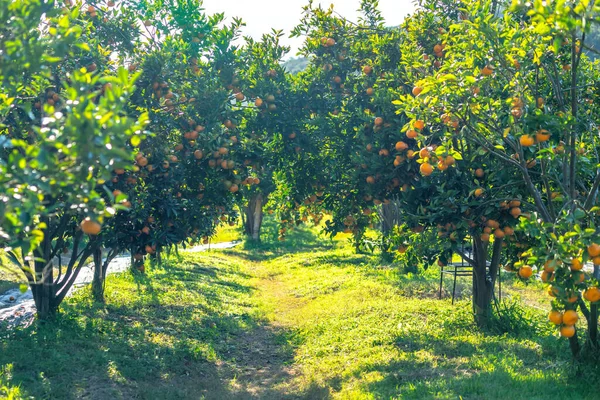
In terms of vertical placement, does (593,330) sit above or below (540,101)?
below

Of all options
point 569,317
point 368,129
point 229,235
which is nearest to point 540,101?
point 569,317

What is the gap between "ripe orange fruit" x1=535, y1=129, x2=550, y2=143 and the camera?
5.86m

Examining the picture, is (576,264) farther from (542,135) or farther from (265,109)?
(265,109)

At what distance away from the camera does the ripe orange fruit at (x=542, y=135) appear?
586 centimetres

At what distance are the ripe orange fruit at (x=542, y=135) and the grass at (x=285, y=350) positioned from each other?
2.47 meters

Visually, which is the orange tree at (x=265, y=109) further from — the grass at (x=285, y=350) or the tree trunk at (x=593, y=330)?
the tree trunk at (x=593, y=330)

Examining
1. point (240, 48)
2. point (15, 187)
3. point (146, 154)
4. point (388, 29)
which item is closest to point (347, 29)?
point (388, 29)

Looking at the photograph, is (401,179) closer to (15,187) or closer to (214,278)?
(15,187)

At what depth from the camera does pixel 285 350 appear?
1009 centimetres

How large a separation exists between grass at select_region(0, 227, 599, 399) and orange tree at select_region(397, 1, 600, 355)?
1.39 m

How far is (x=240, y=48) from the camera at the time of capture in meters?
10.2

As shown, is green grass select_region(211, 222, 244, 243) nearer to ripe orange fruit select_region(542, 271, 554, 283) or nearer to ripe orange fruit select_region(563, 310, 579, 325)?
ripe orange fruit select_region(563, 310, 579, 325)

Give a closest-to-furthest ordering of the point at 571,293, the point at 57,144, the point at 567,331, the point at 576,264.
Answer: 1. the point at 57,144
2. the point at 576,264
3. the point at 571,293
4. the point at 567,331

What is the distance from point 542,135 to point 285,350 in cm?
568
